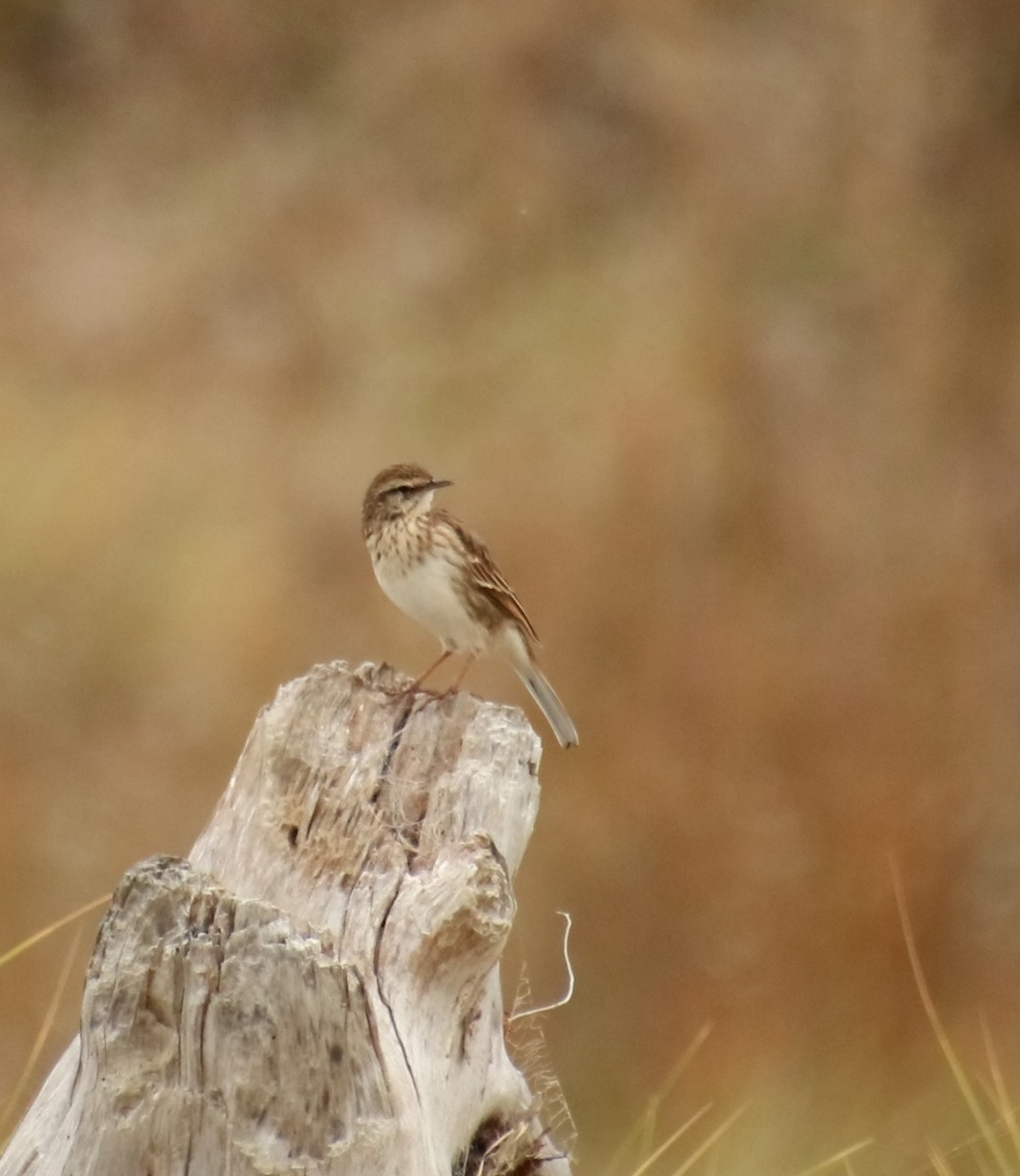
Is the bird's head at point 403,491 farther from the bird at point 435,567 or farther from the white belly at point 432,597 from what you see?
the white belly at point 432,597

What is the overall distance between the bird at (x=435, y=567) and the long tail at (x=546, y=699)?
4.4 inches

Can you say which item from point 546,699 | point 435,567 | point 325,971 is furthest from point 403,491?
point 325,971

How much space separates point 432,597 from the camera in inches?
139

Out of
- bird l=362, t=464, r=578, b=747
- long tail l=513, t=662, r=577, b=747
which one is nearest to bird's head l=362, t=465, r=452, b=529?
bird l=362, t=464, r=578, b=747

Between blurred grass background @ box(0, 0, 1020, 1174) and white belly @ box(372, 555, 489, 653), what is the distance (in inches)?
52.1

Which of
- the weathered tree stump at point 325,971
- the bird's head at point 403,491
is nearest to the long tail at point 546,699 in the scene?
the bird's head at point 403,491

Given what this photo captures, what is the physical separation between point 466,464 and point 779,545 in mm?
1000

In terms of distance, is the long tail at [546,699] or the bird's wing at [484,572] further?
the long tail at [546,699]

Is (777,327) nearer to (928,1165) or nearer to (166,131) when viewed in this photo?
(166,131)

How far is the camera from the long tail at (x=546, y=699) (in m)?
3.74

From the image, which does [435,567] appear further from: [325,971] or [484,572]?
[325,971]

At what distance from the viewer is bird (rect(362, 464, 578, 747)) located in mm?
3539

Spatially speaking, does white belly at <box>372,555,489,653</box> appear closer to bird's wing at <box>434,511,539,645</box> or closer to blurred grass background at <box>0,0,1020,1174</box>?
bird's wing at <box>434,511,539,645</box>

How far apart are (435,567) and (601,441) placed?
1.87 m
